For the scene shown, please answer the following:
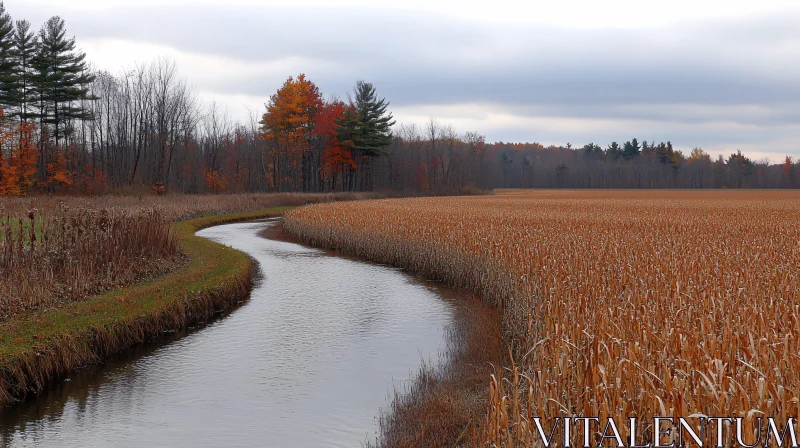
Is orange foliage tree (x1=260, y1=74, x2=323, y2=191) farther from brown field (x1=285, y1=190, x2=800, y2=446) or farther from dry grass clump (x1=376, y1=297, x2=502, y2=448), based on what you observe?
dry grass clump (x1=376, y1=297, x2=502, y2=448)

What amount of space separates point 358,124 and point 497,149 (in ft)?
437

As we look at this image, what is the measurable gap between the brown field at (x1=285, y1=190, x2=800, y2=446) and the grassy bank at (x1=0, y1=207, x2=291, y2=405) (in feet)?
20.8

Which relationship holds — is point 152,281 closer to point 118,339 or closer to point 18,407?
point 118,339

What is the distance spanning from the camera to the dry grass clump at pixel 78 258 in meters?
11.4

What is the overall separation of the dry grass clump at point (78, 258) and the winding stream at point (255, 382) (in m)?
2.40

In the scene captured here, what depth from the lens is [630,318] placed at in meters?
7.09

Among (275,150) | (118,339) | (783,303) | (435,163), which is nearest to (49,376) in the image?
(118,339)

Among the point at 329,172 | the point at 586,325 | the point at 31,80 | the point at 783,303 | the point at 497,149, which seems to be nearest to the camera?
the point at 586,325

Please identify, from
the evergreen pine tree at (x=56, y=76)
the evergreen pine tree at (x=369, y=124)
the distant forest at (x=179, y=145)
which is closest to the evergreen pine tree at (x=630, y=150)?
the distant forest at (x=179, y=145)

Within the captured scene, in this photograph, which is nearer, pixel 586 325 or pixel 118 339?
pixel 586 325

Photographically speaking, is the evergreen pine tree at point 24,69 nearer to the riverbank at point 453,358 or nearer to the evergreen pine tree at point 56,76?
the evergreen pine tree at point 56,76

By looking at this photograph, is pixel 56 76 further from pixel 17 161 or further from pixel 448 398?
pixel 448 398

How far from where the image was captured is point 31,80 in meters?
48.3

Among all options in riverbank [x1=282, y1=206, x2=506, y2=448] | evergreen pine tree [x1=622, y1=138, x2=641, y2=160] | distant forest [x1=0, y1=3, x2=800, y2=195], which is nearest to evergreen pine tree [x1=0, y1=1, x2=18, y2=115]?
distant forest [x1=0, y1=3, x2=800, y2=195]
